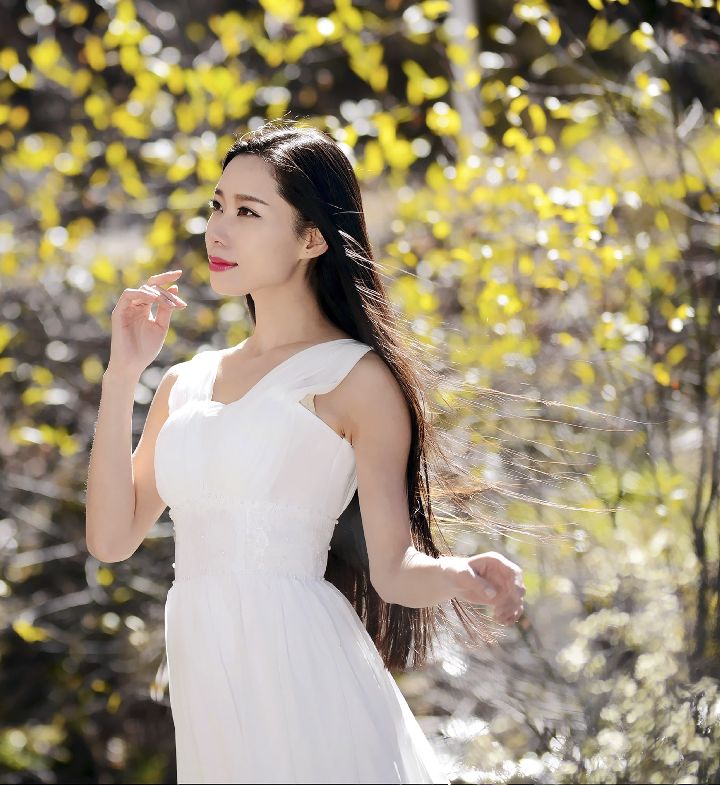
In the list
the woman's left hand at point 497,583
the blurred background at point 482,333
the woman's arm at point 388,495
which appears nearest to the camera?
the woman's left hand at point 497,583

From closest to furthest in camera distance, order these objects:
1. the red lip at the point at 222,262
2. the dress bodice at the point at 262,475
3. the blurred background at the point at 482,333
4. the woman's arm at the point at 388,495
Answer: the woman's arm at the point at 388,495
the dress bodice at the point at 262,475
the red lip at the point at 222,262
the blurred background at the point at 482,333

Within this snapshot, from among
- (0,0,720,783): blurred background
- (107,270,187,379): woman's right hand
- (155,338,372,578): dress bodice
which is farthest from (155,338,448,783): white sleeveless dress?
(0,0,720,783): blurred background

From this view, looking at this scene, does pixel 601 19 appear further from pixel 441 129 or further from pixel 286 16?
pixel 286 16

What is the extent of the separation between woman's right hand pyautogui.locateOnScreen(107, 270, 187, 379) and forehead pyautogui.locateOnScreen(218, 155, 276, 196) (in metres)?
0.19

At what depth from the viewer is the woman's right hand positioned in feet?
6.94

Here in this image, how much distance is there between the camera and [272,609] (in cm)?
193

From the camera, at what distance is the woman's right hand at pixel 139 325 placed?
212 centimetres

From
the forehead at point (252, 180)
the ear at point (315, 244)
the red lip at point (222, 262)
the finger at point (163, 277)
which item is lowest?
the finger at point (163, 277)

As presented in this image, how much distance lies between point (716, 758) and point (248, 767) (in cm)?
114

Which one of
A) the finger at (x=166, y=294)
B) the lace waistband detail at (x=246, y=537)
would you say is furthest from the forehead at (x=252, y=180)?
the lace waistband detail at (x=246, y=537)

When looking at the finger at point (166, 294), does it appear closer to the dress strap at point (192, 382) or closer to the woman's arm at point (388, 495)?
the dress strap at point (192, 382)

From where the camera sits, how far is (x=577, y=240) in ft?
9.87

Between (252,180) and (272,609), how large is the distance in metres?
0.77

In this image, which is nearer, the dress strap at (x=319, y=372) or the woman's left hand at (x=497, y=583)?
the woman's left hand at (x=497, y=583)
